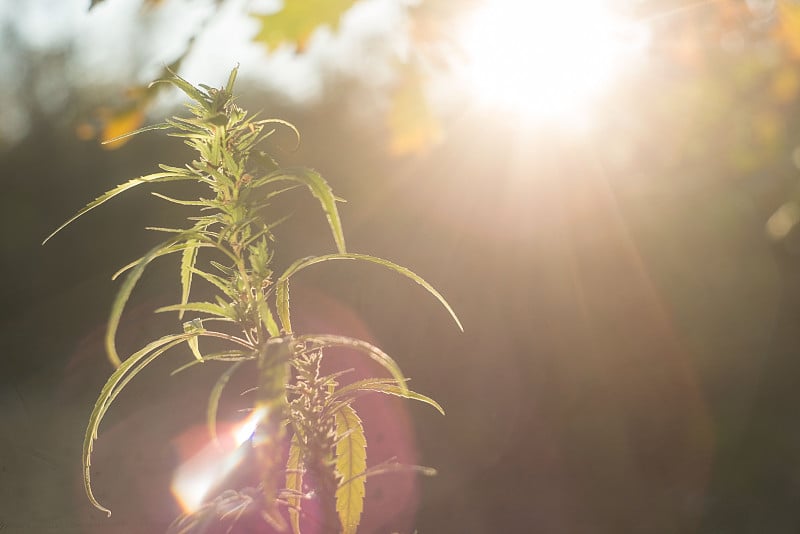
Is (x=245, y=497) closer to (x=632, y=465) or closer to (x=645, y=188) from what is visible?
(x=632, y=465)

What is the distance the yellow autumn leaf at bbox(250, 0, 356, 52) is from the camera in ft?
3.02

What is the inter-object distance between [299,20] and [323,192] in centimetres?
40

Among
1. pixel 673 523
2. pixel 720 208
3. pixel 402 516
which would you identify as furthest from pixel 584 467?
pixel 720 208

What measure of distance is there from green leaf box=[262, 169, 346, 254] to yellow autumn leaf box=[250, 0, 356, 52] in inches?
12.5

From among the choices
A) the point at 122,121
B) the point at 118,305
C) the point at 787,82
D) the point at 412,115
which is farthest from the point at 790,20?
the point at 118,305

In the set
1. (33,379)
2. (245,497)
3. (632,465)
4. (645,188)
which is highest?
(645,188)

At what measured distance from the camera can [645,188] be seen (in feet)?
14.0

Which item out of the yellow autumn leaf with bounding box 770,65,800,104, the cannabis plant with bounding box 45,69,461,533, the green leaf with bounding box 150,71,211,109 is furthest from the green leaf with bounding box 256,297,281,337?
the yellow autumn leaf with bounding box 770,65,800,104

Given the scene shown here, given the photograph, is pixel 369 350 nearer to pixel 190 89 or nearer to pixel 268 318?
pixel 268 318

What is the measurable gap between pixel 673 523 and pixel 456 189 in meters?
2.37

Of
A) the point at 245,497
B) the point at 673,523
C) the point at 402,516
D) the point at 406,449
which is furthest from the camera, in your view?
the point at 406,449

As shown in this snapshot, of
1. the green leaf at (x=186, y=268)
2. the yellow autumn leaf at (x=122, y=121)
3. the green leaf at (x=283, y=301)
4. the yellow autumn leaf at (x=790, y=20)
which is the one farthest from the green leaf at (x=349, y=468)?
the yellow autumn leaf at (x=790, y=20)

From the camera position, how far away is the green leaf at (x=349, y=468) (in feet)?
2.63

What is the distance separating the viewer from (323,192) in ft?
2.14
